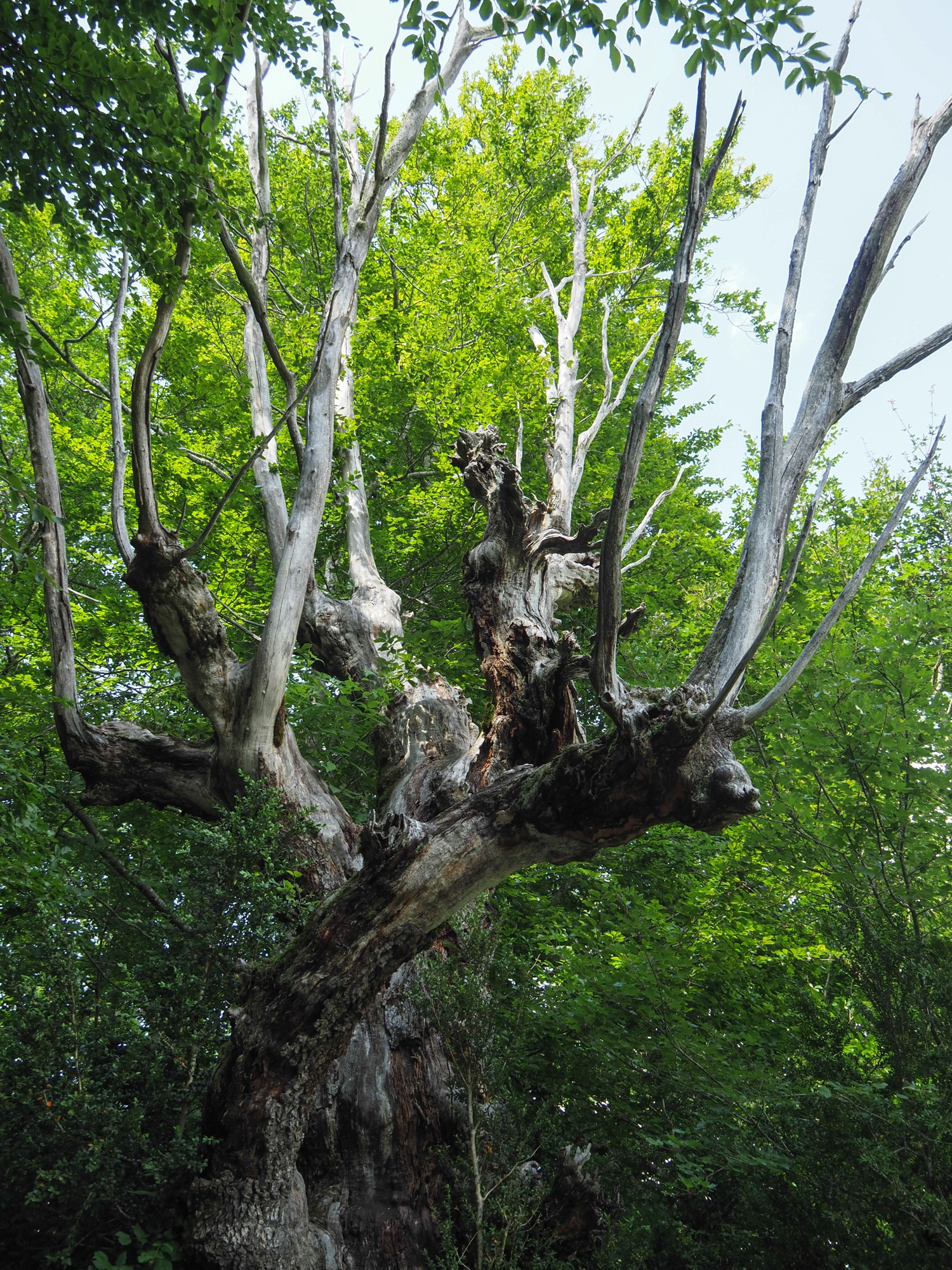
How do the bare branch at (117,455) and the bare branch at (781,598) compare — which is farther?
the bare branch at (117,455)

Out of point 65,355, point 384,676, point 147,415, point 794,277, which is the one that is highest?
point 65,355

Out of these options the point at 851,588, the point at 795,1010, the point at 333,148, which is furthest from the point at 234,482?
the point at 795,1010

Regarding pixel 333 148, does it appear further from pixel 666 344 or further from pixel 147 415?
pixel 666 344

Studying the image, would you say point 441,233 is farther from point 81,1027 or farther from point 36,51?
point 81,1027

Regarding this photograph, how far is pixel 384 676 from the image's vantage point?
5.60 meters

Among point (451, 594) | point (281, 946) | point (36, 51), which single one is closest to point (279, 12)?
point (36, 51)

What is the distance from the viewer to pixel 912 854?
4.48 m

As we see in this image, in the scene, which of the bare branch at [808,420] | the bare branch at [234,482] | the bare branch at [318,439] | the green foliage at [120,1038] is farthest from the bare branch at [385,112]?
the green foliage at [120,1038]

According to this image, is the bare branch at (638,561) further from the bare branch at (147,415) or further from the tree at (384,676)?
the bare branch at (147,415)

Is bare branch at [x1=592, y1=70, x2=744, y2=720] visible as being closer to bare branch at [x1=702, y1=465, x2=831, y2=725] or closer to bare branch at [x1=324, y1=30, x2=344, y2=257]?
bare branch at [x1=702, y1=465, x2=831, y2=725]

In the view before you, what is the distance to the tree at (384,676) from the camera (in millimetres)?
2787

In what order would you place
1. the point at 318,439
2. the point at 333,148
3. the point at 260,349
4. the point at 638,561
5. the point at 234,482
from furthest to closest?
1. the point at 260,349
2. the point at 638,561
3. the point at 333,148
4. the point at 318,439
5. the point at 234,482

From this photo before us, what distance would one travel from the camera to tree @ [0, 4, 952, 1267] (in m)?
2.79

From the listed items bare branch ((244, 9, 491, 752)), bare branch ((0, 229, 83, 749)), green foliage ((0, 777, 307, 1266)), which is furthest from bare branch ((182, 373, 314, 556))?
green foliage ((0, 777, 307, 1266))
